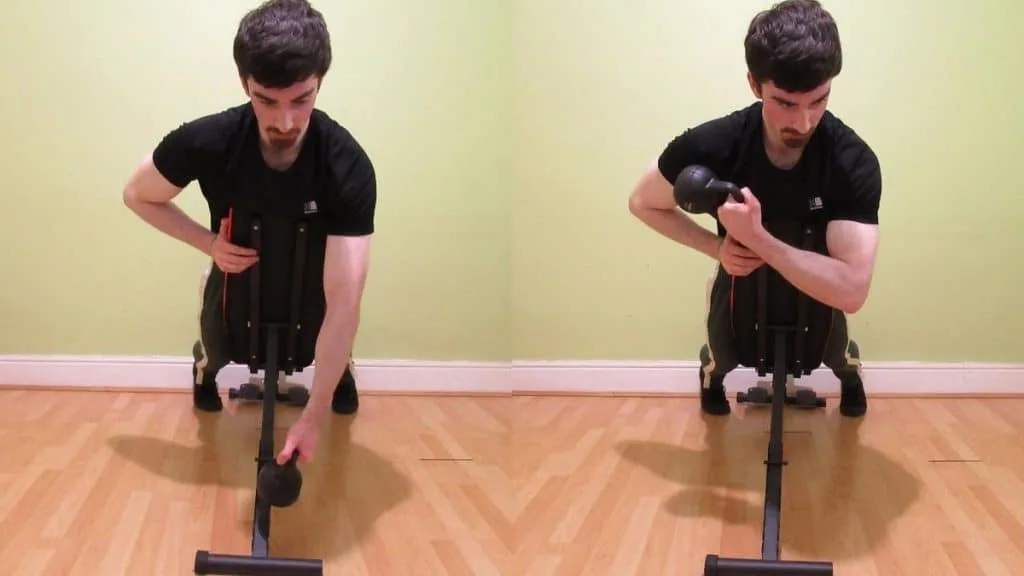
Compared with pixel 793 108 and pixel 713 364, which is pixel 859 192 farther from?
pixel 713 364

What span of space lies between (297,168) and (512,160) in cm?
79

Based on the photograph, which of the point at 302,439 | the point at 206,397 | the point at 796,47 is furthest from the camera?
the point at 206,397

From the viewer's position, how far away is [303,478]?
2053mm

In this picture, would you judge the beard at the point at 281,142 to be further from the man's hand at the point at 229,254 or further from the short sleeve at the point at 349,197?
the man's hand at the point at 229,254

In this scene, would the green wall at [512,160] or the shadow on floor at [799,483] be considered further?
the green wall at [512,160]

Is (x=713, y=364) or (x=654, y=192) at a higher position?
(x=654, y=192)

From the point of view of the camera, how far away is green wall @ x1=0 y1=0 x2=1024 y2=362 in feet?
7.75

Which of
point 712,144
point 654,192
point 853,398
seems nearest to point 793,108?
point 712,144

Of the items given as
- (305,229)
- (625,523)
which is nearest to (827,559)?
(625,523)

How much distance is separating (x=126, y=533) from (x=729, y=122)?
1.37 meters

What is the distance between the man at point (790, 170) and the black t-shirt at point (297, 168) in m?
0.61

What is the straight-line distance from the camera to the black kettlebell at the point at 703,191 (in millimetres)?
1610

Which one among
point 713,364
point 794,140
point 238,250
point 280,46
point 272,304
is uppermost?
point 280,46

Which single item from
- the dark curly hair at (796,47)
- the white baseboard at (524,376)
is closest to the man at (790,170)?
the dark curly hair at (796,47)
